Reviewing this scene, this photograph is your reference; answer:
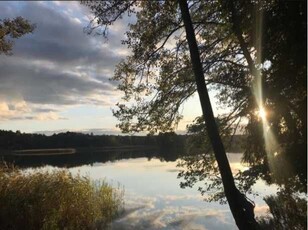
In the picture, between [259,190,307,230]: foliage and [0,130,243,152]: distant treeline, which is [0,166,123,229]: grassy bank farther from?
[0,130,243,152]: distant treeline

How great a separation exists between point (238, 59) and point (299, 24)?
1067cm

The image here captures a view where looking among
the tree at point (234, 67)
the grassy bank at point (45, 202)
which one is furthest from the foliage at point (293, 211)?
the grassy bank at point (45, 202)

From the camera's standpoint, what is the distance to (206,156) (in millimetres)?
18516

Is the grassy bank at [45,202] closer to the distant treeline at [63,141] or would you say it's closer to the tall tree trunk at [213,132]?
the tall tree trunk at [213,132]

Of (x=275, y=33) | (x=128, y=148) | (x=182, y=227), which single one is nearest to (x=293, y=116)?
(x=275, y=33)

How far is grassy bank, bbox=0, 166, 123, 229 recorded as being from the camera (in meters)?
13.0

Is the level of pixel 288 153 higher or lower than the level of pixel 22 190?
higher

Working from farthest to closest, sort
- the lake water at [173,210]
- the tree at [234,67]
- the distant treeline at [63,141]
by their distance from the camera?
the distant treeline at [63,141] → the lake water at [173,210] → the tree at [234,67]

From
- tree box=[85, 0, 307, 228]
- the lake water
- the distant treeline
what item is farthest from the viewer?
the distant treeline

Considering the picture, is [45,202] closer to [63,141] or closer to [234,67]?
[234,67]

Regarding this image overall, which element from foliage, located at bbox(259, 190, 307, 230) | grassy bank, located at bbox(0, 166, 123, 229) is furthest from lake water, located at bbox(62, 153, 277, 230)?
foliage, located at bbox(259, 190, 307, 230)

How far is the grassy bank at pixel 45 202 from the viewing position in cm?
1302

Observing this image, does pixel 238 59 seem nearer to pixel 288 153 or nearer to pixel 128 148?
pixel 288 153

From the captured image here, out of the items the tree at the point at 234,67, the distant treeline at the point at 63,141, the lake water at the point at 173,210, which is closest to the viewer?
the tree at the point at 234,67
